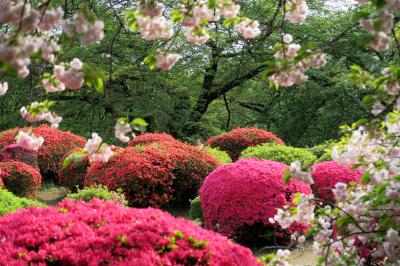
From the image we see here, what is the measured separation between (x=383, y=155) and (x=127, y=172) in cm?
626

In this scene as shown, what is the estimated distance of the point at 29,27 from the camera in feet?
6.91

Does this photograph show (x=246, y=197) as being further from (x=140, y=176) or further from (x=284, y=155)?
(x=284, y=155)

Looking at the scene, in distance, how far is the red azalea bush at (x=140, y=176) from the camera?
32.1ft

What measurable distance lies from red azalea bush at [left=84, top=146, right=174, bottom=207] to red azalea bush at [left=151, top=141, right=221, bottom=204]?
8.2 inches

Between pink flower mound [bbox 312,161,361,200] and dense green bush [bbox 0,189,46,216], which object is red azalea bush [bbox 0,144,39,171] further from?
pink flower mound [bbox 312,161,361,200]

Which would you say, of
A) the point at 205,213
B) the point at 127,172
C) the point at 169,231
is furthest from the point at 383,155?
the point at 127,172

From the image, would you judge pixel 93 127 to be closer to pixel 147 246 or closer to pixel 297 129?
pixel 297 129

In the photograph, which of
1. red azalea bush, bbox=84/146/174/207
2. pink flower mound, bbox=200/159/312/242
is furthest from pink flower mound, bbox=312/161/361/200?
red azalea bush, bbox=84/146/174/207

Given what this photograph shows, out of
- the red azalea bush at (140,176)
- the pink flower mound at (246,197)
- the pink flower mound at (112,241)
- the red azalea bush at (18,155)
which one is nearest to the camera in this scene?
the pink flower mound at (112,241)

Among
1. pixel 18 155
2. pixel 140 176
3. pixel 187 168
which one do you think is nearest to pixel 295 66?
pixel 140 176

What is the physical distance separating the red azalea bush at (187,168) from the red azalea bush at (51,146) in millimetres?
4540

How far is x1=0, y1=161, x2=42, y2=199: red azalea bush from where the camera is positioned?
1123cm

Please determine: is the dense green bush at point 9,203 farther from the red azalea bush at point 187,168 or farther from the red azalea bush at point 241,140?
the red azalea bush at point 241,140

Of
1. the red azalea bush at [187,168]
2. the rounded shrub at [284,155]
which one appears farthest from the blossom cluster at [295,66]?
the rounded shrub at [284,155]
